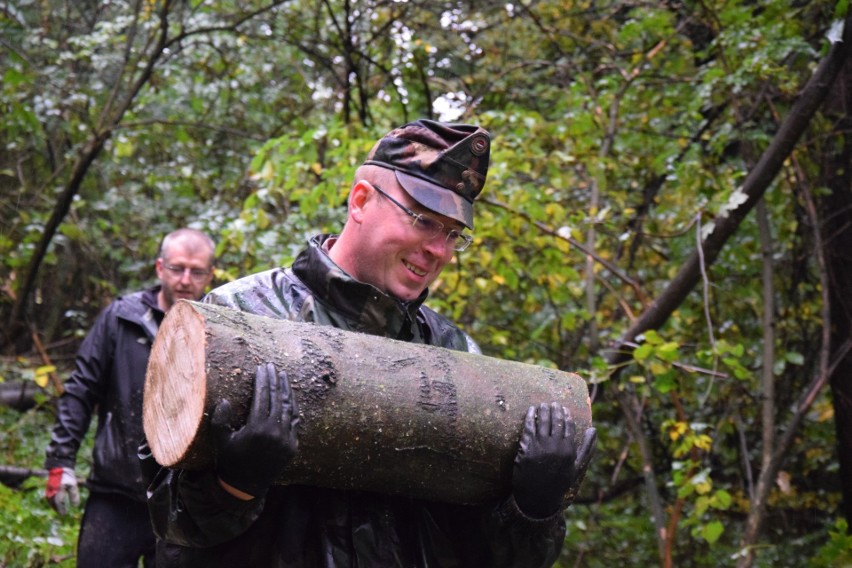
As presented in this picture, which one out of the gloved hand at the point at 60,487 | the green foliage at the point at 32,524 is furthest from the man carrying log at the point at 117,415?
the green foliage at the point at 32,524

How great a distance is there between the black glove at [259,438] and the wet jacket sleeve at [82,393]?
2.70 m

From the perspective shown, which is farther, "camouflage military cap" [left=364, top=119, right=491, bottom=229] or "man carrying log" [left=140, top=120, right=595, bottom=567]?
"camouflage military cap" [left=364, top=119, right=491, bottom=229]

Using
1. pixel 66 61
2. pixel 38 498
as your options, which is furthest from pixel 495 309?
pixel 66 61

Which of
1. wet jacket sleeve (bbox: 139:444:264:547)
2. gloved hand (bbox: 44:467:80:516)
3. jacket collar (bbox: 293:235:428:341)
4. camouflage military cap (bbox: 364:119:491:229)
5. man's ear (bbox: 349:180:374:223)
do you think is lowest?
gloved hand (bbox: 44:467:80:516)

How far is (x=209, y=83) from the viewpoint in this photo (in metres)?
8.66

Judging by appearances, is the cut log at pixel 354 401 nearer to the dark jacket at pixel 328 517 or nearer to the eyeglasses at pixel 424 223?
the dark jacket at pixel 328 517

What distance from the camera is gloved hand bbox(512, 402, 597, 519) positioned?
225cm

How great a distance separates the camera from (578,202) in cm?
696

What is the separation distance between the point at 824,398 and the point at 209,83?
224 inches

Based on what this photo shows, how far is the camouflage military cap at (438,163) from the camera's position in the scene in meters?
2.43

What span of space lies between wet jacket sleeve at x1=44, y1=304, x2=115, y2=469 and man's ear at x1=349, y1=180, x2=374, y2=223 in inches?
95.4

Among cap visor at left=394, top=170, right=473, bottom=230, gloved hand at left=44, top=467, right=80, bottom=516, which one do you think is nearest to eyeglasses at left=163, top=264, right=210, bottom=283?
gloved hand at left=44, top=467, right=80, bottom=516

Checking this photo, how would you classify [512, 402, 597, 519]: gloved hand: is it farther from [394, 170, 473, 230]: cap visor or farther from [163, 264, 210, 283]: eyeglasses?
[163, 264, 210, 283]: eyeglasses

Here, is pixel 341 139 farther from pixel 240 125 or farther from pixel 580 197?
pixel 240 125
